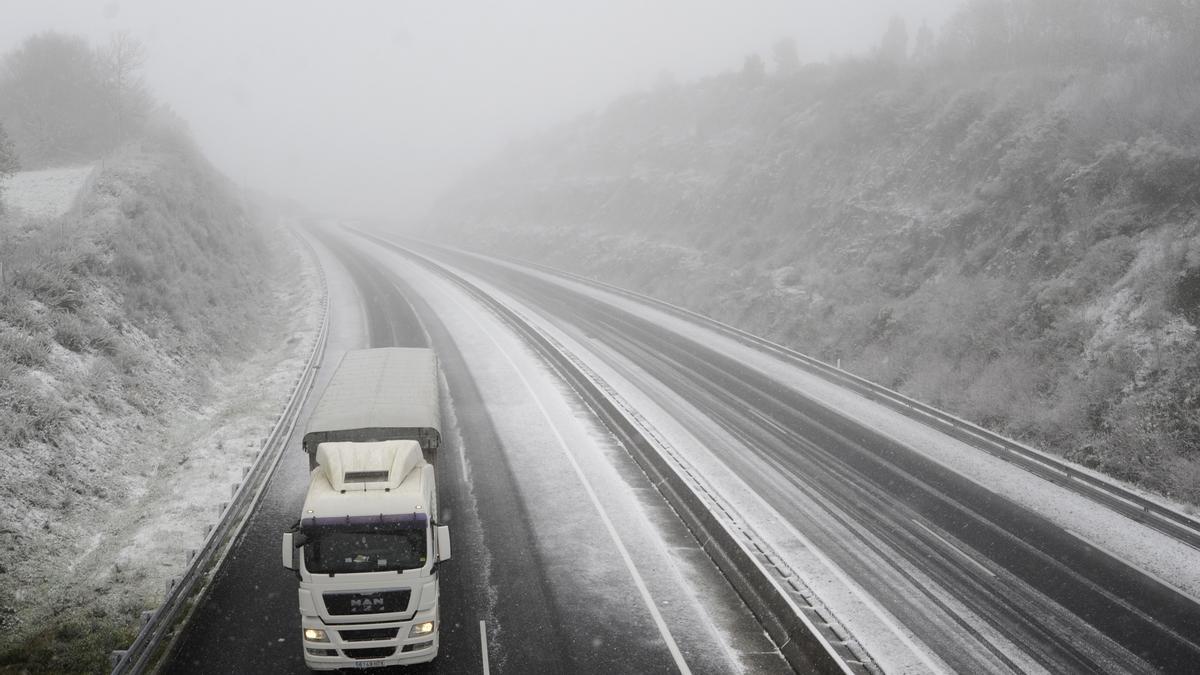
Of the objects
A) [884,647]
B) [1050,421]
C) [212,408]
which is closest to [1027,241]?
[1050,421]

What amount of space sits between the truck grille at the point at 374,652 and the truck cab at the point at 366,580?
0.01 m

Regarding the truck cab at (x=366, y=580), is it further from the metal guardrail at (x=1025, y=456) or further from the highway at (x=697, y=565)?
the metal guardrail at (x=1025, y=456)

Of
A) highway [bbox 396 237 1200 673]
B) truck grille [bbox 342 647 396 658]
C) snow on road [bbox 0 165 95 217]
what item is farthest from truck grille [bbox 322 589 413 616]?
snow on road [bbox 0 165 95 217]

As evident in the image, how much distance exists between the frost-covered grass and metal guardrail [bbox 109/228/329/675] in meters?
0.52

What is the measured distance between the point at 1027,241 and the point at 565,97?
131299mm

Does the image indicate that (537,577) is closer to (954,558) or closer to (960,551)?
(954,558)

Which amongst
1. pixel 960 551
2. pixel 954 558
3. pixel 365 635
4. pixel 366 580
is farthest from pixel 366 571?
pixel 960 551

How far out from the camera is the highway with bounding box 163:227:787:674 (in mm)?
9148

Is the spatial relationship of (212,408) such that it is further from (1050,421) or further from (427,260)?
(427,260)

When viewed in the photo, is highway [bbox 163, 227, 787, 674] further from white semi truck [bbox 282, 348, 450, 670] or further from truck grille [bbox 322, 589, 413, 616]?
truck grille [bbox 322, 589, 413, 616]

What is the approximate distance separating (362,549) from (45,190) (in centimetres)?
2782

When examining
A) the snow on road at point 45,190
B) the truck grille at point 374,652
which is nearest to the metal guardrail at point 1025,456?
the truck grille at point 374,652

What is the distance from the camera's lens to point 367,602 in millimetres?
8469

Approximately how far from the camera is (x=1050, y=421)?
15.6 metres
